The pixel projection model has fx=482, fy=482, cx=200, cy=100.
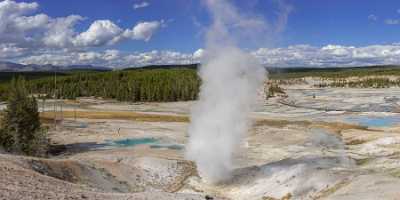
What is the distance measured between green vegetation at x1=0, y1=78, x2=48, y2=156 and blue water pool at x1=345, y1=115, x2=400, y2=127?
62334 millimetres

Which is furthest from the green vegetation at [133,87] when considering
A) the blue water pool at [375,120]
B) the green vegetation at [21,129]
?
the green vegetation at [21,129]

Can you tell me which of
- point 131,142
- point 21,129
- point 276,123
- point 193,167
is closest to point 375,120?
point 276,123

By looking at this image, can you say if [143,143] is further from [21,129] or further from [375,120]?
[375,120]

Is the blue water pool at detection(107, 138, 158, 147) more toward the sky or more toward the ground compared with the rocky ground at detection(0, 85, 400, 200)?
more toward the ground

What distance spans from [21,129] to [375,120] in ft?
242

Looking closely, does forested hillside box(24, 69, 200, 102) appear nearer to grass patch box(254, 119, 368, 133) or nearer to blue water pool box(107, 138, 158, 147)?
grass patch box(254, 119, 368, 133)

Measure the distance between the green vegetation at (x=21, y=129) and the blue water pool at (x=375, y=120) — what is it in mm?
62334

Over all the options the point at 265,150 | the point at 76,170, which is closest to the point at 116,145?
the point at 265,150

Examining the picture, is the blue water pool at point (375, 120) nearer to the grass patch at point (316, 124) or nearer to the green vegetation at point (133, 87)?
the grass patch at point (316, 124)

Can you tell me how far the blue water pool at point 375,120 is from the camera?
93238mm

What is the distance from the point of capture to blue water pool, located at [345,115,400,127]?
93238 millimetres

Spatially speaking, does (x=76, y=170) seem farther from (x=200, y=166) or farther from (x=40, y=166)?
(x=200, y=166)

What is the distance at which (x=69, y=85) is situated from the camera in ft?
610

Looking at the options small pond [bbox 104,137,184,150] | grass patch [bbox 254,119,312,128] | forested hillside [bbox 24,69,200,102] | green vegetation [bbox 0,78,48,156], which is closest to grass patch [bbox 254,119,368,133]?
grass patch [bbox 254,119,312,128]
